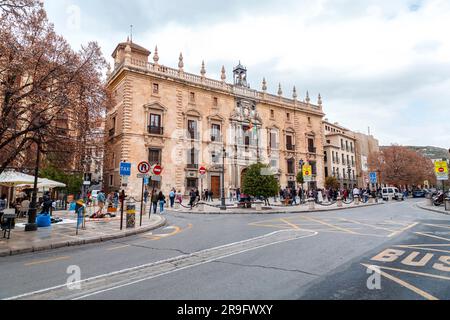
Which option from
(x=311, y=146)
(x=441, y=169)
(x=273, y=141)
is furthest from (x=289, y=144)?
(x=441, y=169)

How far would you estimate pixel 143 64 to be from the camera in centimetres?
3094

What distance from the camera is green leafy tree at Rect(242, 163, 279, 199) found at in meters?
21.1

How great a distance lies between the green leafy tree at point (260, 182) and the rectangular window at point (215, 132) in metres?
15.1

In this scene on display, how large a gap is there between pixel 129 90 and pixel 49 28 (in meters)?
20.1

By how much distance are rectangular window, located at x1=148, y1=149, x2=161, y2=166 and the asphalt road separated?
2288cm

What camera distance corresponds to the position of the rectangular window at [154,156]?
30406 millimetres

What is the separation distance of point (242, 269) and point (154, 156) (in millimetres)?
26968

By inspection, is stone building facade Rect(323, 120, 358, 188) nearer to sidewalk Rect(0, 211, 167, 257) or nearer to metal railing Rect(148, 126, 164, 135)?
metal railing Rect(148, 126, 164, 135)

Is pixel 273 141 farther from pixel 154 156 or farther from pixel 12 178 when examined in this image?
pixel 12 178

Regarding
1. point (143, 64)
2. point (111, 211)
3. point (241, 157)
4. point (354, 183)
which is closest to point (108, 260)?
point (111, 211)

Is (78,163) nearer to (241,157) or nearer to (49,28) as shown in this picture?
(49,28)

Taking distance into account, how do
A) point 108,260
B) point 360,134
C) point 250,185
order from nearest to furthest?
point 108,260
point 250,185
point 360,134

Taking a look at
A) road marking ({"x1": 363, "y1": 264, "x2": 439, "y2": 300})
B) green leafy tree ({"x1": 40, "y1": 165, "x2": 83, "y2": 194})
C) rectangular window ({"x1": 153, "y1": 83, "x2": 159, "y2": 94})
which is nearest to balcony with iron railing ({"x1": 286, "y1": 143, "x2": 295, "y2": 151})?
rectangular window ({"x1": 153, "y1": 83, "x2": 159, "y2": 94})

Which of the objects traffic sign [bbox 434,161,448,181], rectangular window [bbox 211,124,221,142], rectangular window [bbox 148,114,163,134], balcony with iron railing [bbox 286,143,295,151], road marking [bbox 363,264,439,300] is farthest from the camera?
balcony with iron railing [bbox 286,143,295,151]
